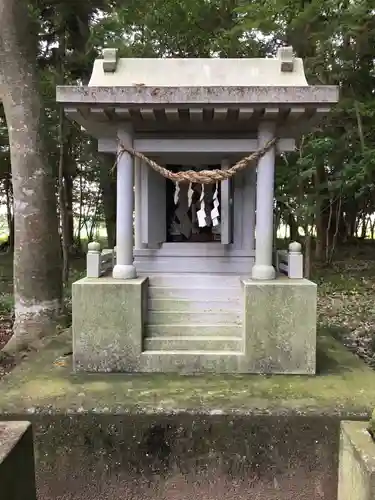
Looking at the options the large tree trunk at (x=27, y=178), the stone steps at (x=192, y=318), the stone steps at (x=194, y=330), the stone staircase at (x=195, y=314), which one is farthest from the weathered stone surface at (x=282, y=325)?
the large tree trunk at (x=27, y=178)

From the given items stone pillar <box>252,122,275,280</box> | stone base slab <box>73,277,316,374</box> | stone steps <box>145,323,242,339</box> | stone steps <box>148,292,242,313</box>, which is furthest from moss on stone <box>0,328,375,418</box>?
stone pillar <box>252,122,275,280</box>

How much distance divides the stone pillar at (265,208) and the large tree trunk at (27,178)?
3.61m

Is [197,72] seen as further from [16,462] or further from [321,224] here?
[321,224]

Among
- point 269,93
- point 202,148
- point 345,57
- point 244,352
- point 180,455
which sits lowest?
point 180,455

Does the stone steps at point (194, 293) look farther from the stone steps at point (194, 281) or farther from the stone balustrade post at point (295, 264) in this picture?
the stone balustrade post at point (295, 264)

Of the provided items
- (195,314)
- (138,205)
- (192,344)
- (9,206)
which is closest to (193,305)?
(195,314)

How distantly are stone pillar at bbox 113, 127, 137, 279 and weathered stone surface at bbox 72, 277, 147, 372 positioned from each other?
11.0 inches

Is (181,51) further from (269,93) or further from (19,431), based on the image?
(19,431)

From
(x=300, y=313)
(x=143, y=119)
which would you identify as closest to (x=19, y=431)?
(x=300, y=313)

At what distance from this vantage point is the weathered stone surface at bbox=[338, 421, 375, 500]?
2.45m

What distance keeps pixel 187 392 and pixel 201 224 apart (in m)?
2.03

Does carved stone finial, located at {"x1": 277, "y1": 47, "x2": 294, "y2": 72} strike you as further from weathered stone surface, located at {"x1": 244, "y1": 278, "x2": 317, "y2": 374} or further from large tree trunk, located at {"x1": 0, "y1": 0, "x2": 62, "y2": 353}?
large tree trunk, located at {"x1": 0, "y1": 0, "x2": 62, "y2": 353}

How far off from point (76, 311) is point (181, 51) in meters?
9.50

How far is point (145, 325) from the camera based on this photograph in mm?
5426
